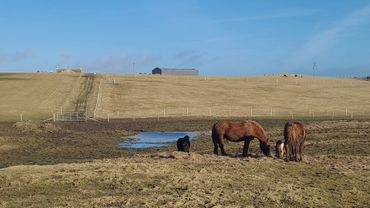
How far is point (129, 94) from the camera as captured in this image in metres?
81.6

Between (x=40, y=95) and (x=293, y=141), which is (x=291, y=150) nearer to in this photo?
(x=293, y=141)

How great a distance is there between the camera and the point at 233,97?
82.1 meters

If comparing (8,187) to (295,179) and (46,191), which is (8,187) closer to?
(46,191)

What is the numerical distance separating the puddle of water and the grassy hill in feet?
66.5

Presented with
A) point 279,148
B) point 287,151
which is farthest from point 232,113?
point 287,151

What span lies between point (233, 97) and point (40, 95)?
96.2 feet

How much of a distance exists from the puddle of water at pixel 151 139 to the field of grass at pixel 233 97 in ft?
66.7

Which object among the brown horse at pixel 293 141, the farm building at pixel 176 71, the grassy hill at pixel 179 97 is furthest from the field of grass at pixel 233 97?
the brown horse at pixel 293 141

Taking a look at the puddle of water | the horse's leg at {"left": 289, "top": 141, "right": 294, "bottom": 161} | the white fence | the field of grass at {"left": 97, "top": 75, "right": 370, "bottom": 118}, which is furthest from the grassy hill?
the horse's leg at {"left": 289, "top": 141, "right": 294, "bottom": 161}

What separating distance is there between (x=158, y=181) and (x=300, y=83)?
91.0 meters

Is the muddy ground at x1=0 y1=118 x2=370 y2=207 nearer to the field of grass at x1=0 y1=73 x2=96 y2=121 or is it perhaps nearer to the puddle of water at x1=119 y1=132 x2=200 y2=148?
the puddle of water at x1=119 y1=132 x2=200 y2=148

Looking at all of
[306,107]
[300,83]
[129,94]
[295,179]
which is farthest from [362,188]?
[300,83]

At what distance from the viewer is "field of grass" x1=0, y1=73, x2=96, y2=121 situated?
215ft

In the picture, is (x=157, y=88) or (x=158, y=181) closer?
(x=158, y=181)
